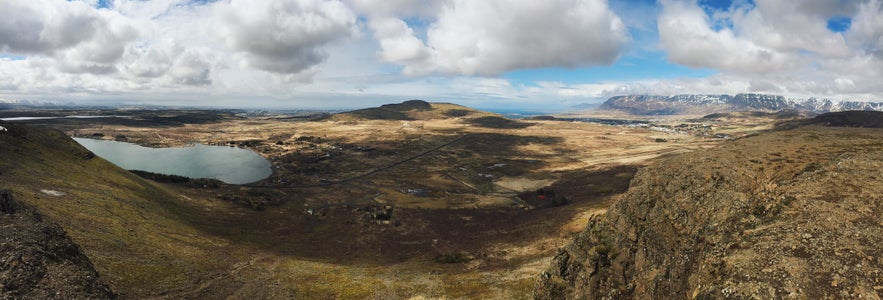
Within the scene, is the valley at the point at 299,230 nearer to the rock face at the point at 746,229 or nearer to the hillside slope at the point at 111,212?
the hillside slope at the point at 111,212

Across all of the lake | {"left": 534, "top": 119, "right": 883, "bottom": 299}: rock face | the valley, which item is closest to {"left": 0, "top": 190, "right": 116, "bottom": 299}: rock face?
the valley

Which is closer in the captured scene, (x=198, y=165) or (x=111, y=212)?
(x=111, y=212)

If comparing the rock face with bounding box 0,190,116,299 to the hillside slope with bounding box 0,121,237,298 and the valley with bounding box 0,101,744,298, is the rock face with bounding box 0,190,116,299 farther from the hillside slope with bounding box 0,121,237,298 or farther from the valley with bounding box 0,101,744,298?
the valley with bounding box 0,101,744,298

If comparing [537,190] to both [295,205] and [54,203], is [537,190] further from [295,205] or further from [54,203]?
[54,203]

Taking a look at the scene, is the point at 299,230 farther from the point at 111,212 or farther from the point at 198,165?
the point at 198,165

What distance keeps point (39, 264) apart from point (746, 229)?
4600cm

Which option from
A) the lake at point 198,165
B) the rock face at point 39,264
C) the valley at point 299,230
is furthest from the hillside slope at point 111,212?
the lake at point 198,165

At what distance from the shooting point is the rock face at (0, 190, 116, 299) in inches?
967

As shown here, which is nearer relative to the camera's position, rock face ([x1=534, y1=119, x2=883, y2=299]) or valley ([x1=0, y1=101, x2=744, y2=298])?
rock face ([x1=534, y1=119, x2=883, y2=299])

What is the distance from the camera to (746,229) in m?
20.7

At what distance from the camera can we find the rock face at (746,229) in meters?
16.8

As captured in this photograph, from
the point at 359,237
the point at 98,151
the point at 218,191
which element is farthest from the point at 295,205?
the point at 98,151

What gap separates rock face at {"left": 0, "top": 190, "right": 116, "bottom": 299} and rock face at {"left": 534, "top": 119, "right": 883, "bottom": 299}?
36586 millimetres

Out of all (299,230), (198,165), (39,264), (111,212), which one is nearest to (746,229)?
(39,264)
